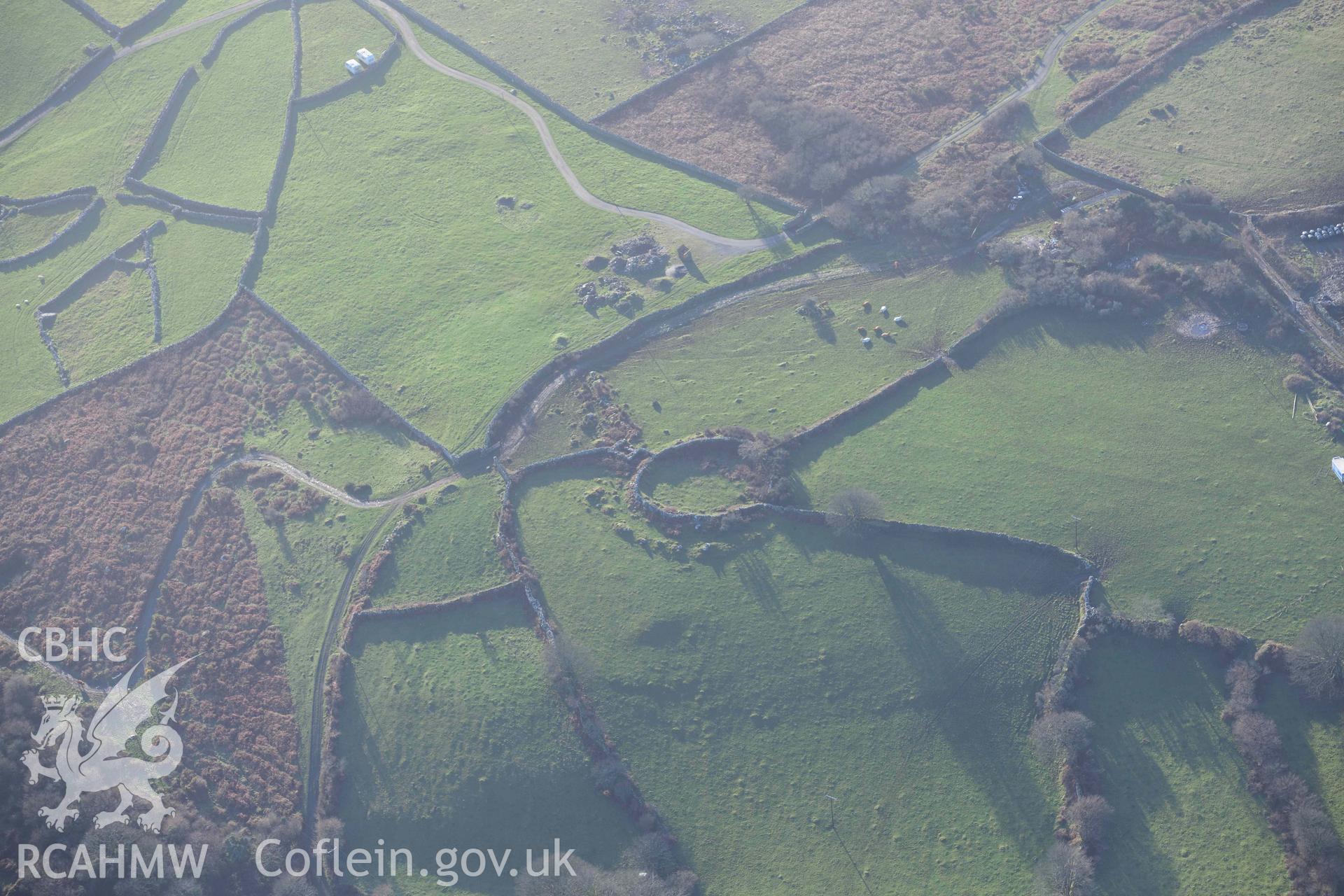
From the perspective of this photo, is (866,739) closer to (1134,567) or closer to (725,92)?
(1134,567)

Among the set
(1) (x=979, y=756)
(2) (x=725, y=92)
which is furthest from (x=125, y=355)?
(1) (x=979, y=756)

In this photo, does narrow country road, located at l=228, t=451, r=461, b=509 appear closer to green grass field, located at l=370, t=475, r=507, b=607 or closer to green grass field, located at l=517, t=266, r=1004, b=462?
green grass field, located at l=370, t=475, r=507, b=607

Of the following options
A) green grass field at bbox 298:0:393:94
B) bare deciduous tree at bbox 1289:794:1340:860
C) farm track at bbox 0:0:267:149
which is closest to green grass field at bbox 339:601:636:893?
bare deciduous tree at bbox 1289:794:1340:860

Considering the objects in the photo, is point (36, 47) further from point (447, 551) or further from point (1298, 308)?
point (1298, 308)

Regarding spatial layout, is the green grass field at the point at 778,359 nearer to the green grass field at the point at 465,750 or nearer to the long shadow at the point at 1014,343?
the long shadow at the point at 1014,343

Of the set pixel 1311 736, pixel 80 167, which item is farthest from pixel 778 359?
pixel 80 167

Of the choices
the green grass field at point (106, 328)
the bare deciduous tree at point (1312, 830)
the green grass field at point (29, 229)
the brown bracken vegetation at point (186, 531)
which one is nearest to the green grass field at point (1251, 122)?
the bare deciduous tree at point (1312, 830)
